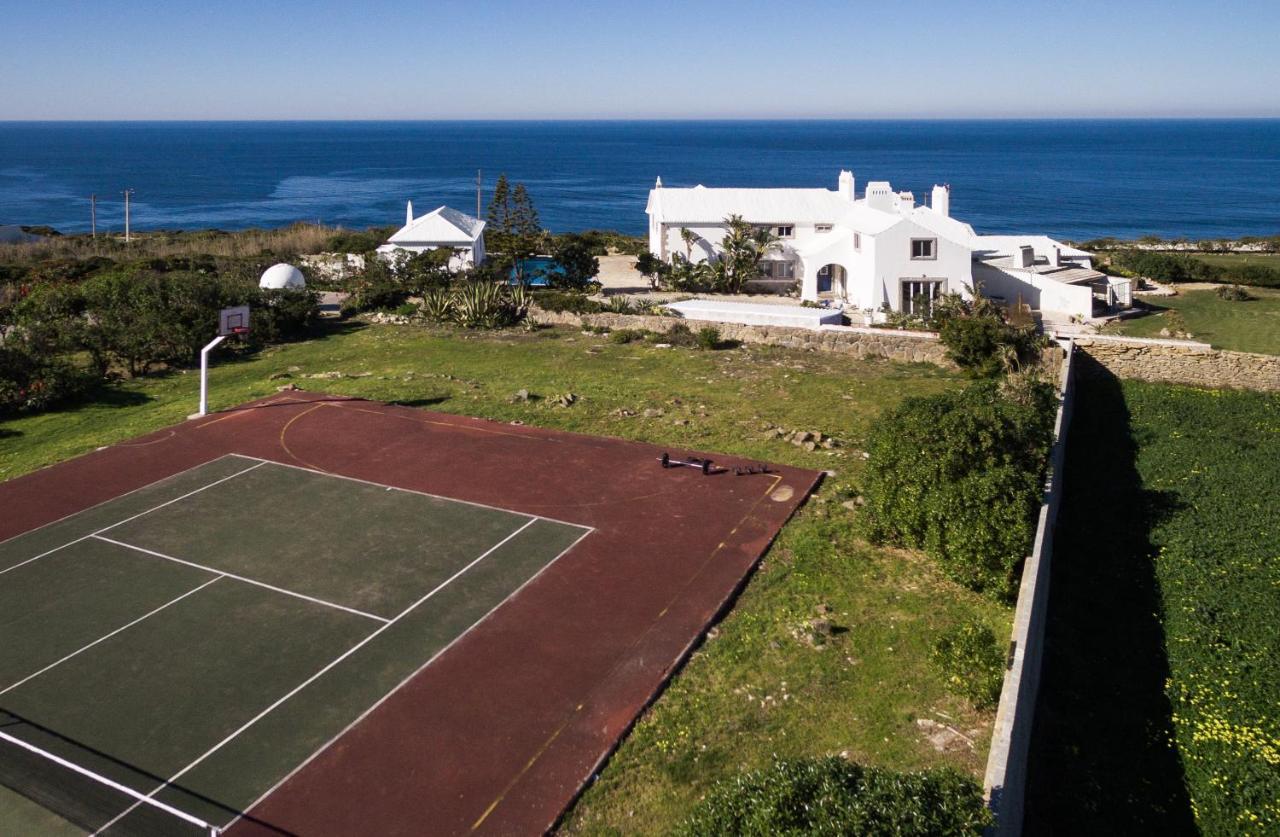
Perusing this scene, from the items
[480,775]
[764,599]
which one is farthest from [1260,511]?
[480,775]

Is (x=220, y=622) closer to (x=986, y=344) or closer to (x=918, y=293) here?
(x=986, y=344)

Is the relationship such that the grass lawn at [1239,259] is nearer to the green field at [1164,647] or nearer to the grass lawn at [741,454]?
the grass lawn at [741,454]

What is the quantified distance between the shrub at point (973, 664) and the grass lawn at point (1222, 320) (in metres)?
21.9

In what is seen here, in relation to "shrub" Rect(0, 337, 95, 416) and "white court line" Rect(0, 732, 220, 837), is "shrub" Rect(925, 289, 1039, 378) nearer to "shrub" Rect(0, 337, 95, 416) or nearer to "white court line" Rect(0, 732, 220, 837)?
"white court line" Rect(0, 732, 220, 837)

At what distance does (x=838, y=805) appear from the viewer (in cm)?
705

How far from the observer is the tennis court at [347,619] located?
9758 millimetres

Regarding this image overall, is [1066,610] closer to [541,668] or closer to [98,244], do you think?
[541,668]

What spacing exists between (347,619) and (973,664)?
8.39 meters

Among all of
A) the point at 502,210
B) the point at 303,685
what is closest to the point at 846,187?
the point at 502,210

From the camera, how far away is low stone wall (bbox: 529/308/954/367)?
28.7m

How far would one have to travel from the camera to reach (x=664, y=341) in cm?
3134

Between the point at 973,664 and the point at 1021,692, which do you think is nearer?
the point at 1021,692

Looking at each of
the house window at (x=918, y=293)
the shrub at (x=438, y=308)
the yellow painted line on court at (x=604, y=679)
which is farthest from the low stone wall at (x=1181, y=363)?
the shrub at (x=438, y=308)

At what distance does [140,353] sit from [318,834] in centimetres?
2250
